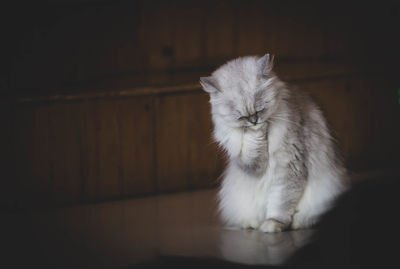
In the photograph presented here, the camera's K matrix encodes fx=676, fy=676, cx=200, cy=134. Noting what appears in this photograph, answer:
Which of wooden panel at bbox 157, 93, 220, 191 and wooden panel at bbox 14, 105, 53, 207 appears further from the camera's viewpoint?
wooden panel at bbox 157, 93, 220, 191

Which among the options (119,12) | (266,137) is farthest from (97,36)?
(266,137)

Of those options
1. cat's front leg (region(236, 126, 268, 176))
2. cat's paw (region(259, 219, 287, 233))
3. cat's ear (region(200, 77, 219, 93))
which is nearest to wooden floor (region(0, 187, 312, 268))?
cat's paw (region(259, 219, 287, 233))

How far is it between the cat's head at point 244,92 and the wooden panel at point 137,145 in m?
0.79

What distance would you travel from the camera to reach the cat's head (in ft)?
7.68

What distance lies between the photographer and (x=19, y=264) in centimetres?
243

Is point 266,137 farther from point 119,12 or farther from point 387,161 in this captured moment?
point 387,161

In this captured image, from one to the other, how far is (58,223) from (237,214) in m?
0.79

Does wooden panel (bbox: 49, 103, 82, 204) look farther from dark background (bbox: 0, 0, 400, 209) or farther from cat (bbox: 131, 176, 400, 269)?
cat (bbox: 131, 176, 400, 269)

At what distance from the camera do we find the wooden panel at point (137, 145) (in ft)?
10.3

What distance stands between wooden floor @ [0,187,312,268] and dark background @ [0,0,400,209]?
0.48 feet

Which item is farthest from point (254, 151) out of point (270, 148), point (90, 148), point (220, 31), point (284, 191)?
point (220, 31)

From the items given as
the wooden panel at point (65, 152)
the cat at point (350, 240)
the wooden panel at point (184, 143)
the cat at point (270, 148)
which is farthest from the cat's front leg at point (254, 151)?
the wooden panel at point (65, 152)

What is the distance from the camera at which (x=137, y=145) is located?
125 inches

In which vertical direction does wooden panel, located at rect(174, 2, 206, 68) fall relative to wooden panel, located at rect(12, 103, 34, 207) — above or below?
above
